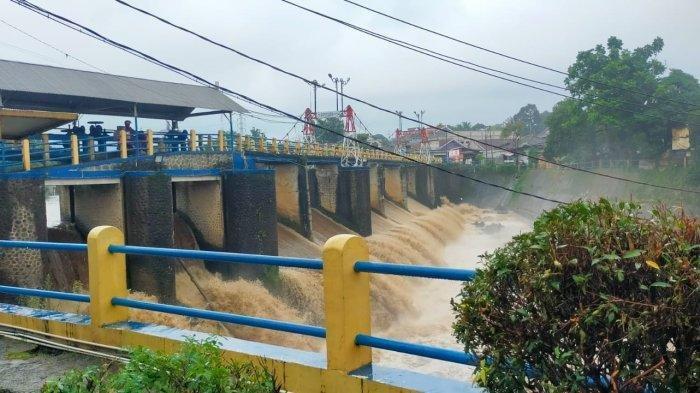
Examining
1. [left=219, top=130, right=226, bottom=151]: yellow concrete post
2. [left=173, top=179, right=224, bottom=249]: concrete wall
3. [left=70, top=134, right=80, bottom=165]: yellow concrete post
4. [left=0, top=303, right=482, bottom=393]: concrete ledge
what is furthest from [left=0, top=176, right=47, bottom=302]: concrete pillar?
[left=219, top=130, right=226, bottom=151]: yellow concrete post

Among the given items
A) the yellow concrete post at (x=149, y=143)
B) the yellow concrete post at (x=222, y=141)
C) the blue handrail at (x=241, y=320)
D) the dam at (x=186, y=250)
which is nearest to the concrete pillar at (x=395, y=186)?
the dam at (x=186, y=250)

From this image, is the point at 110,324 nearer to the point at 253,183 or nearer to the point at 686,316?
the point at 686,316

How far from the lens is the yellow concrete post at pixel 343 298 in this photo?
344 centimetres

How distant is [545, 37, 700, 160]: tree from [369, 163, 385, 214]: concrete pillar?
49.6 ft

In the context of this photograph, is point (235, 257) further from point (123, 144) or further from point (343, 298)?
point (123, 144)

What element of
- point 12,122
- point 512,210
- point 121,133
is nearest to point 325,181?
point 121,133

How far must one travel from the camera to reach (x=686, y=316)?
6.66ft

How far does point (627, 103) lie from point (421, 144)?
31092 mm

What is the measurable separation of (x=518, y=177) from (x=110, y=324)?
5707 cm

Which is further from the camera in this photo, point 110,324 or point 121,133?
point 121,133

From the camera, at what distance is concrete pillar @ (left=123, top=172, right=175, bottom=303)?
17.4 metres

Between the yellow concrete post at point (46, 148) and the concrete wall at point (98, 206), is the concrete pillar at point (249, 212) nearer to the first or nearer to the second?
the concrete wall at point (98, 206)

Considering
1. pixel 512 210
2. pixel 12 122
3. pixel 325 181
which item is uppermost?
pixel 12 122

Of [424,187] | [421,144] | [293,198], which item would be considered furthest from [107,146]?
[421,144]
